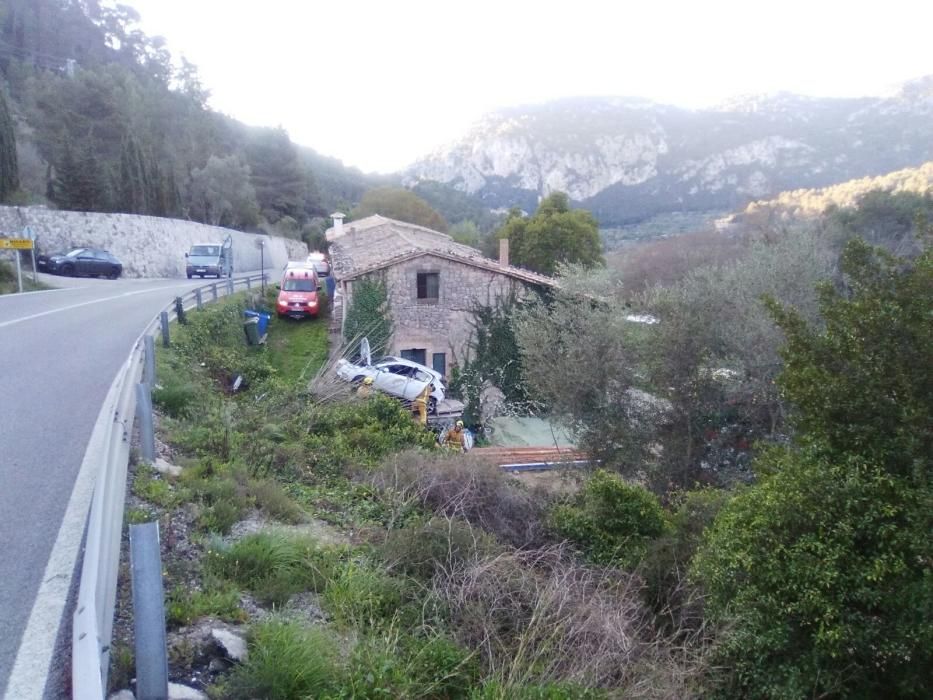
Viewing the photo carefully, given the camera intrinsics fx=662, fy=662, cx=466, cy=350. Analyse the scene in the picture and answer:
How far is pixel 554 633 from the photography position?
16.9ft

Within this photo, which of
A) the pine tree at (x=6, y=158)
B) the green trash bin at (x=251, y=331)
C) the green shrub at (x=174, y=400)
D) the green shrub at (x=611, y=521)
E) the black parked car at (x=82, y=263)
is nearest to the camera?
the green shrub at (x=611, y=521)

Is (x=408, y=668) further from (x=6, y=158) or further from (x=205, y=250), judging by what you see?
(x=6, y=158)

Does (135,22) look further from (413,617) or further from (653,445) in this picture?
(413,617)

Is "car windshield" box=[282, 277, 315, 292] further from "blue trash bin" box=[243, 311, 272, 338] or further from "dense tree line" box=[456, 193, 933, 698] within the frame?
"dense tree line" box=[456, 193, 933, 698]

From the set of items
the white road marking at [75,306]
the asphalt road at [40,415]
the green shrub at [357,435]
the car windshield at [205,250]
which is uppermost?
the car windshield at [205,250]

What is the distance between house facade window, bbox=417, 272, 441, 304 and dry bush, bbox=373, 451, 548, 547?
15.6m

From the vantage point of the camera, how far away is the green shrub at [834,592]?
5121 millimetres

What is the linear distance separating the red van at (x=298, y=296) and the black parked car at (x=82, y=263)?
944cm

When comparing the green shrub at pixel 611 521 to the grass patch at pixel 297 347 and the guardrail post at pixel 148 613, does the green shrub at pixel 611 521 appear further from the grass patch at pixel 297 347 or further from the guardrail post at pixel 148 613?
the grass patch at pixel 297 347

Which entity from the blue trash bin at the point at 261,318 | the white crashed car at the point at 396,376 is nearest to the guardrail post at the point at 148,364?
the white crashed car at the point at 396,376

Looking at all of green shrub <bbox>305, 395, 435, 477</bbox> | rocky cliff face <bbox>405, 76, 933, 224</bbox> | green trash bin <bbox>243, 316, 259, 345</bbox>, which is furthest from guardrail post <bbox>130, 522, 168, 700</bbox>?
rocky cliff face <bbox>405, 76, 933, 224</bbox>

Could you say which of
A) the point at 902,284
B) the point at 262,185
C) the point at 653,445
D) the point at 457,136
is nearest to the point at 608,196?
the point at 457,136

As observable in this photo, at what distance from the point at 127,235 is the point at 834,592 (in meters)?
35.4

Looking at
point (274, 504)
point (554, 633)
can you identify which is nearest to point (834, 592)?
point (554, 633)
